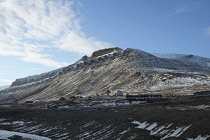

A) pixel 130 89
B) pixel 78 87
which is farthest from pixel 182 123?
pixel 78 87

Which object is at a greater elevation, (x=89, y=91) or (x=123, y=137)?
(x=89, y=91)

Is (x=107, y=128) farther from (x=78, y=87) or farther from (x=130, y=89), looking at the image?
(x=78, y=87)

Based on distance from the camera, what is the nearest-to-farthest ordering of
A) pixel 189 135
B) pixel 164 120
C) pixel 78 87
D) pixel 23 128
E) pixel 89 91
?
pixel 189 135
pixel 164 120
pixel 23 128
pixel 89 91
pixel 78 87

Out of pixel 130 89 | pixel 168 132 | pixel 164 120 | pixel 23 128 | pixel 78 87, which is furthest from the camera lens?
pixel 78 87

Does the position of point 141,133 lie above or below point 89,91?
below

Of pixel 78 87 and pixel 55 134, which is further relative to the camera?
pixel 78 87

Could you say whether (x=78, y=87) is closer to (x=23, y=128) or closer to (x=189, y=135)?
(x=23, y=128)

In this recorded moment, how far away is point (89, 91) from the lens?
17062 centimetres

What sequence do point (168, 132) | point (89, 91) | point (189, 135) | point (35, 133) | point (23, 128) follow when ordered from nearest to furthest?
point (189, 135) → point (168, 132) → point (35, 133) → point (23, 128) → point (89, 91)

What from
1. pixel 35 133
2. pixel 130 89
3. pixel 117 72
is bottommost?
pixel 35 133

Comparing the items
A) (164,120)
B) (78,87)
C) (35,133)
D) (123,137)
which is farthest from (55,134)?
(78,87)

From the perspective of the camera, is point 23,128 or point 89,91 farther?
point 89,91

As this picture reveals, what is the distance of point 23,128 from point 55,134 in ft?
36.0

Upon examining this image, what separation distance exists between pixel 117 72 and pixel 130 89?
45796 mm
